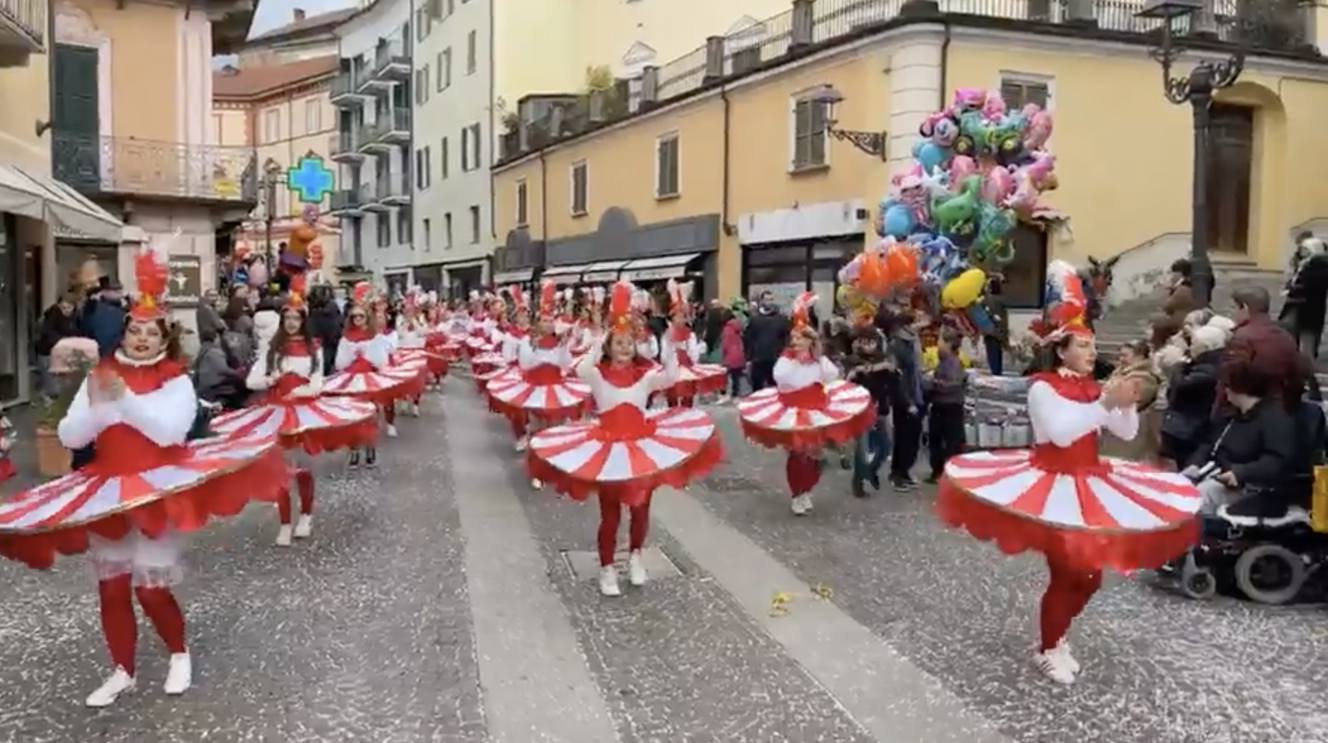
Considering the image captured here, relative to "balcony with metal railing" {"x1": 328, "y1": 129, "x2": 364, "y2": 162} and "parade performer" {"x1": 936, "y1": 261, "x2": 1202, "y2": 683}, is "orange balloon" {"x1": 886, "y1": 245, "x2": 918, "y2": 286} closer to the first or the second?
"parade performer" {"x1": 936, "y1": 261, "x2": 1202, "y2": 683}

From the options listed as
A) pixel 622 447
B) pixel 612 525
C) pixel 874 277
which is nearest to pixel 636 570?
pixel 612 525

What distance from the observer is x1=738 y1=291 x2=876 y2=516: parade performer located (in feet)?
31.9

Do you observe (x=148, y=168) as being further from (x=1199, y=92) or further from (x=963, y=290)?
(x=1199, y=92)

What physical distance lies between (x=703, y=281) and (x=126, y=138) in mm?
11529

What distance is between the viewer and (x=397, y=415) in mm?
17500

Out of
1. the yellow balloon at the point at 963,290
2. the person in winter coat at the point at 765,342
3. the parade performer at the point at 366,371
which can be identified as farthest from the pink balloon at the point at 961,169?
the parade performer at the point at 366,371

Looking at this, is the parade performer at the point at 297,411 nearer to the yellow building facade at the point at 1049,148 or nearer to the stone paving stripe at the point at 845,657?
the stone paving stripe at the point at 845,657

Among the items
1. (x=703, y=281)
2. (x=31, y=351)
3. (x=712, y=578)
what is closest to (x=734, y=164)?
(x=703, y=281)

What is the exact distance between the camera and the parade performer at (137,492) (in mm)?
5168

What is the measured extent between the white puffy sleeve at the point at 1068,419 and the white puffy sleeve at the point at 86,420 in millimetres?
4116

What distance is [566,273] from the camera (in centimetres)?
3359

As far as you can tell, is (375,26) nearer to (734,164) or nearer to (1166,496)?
(734,164)

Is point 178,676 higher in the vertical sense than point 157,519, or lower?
lower

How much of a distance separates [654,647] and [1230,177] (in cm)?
2089
